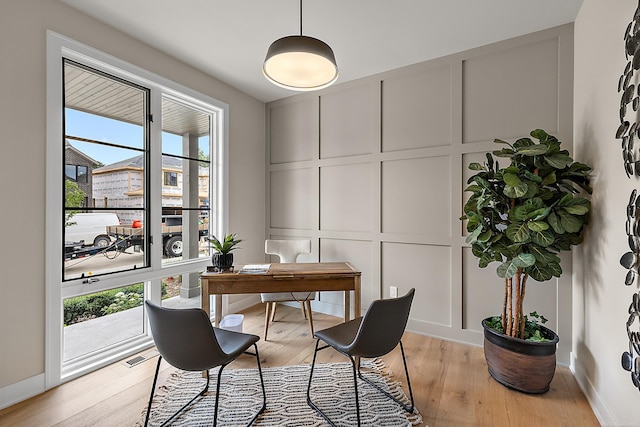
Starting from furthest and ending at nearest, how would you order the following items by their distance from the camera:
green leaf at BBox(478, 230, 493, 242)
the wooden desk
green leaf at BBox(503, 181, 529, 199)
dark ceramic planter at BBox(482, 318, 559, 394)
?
the wooden desk → green leaf at BBox(478, 230, 493, 242) → dark ceramic planter at BBox(482, 318, 559, 394) → green leaf at BBox(503, 181, 529, 199)

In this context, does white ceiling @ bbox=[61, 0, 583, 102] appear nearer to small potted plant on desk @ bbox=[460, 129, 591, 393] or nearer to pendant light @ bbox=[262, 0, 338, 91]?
pendant light @ bbox=[262, 0, 338, 91]

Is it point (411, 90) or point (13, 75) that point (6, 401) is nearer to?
point (13, 75)

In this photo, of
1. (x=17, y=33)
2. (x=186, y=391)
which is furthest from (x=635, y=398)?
(x=17, y=33)

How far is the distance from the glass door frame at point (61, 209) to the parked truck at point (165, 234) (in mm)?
93

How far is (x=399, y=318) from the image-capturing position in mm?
1709

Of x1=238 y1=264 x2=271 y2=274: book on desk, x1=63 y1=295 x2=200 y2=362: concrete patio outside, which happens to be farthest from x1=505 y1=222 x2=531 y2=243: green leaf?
x1=63 y1=295 x2=200 y2=362: concrete patio outside

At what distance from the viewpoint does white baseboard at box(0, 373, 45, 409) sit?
1841 millimetres

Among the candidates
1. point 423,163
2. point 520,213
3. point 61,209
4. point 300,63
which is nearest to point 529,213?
point 520,213

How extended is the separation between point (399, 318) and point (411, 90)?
7.55 feet

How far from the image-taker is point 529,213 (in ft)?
6.19

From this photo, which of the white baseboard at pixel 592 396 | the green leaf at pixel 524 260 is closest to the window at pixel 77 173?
the green leaf at pixel 524 260

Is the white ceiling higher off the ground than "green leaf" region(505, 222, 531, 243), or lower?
higher

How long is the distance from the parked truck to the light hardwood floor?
0.98 m

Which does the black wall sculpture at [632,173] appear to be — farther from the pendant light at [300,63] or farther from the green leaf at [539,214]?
the pendant light at [300,63]
